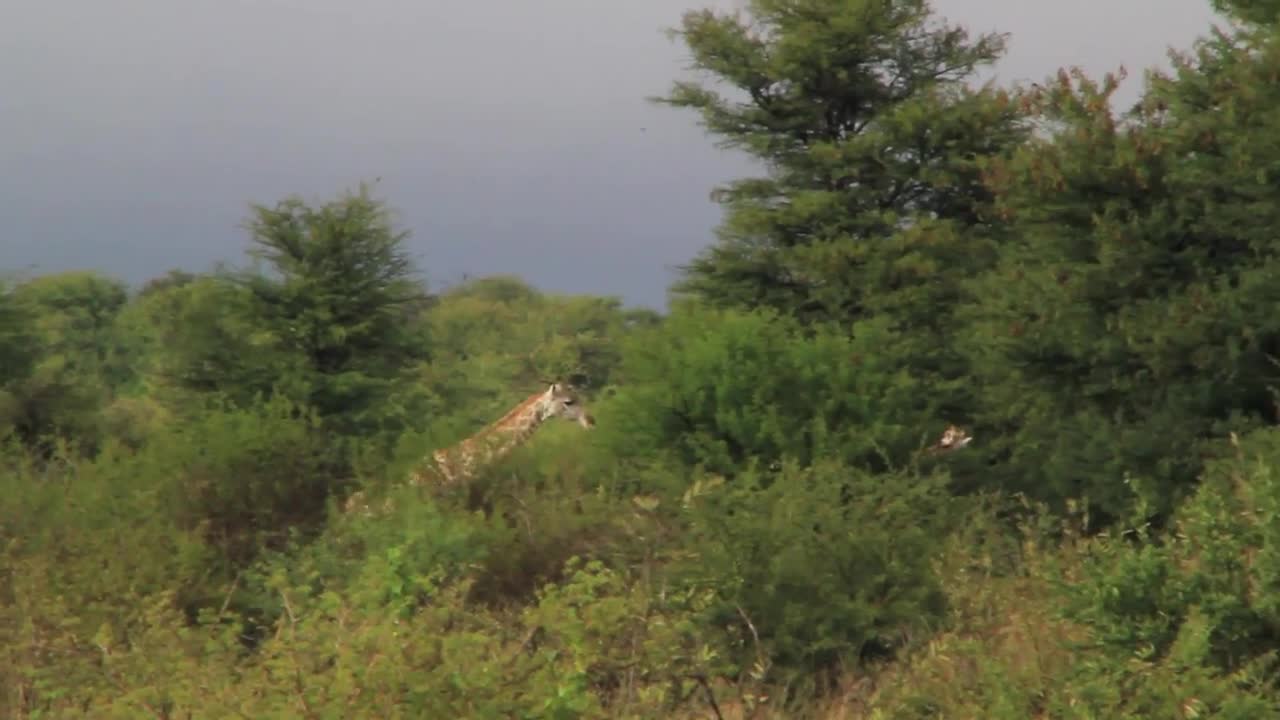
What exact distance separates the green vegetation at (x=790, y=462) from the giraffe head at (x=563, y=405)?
1.94m

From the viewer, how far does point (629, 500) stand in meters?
13.8

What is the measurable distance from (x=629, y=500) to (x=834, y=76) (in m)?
13.3

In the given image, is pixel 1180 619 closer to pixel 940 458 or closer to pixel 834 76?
pixel 940 458

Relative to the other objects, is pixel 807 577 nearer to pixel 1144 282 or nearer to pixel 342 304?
pixel 1144 282

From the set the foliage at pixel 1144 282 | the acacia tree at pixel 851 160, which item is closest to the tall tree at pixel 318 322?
the acacia tree at pixel 851 160

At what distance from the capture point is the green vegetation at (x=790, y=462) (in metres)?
7.31

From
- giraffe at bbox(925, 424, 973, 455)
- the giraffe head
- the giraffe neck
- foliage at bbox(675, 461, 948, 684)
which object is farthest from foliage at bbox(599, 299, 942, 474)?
the giraffe head

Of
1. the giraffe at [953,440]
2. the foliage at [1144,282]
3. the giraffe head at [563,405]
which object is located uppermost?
the foliage at [1144,282]

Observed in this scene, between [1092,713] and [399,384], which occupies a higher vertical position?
[1092,713]

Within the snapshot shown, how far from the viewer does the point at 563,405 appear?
2550cm

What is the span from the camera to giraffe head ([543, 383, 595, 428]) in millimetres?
25219

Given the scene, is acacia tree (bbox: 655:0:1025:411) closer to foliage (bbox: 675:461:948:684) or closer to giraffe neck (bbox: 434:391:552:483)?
giraffe neck (bbox: 434:391:552:483)

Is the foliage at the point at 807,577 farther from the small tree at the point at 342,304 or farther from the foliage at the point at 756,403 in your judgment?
the small tree at the point at 342,304

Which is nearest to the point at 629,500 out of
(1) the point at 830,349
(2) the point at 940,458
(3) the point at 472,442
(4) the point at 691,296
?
(3) the point at 472,442
